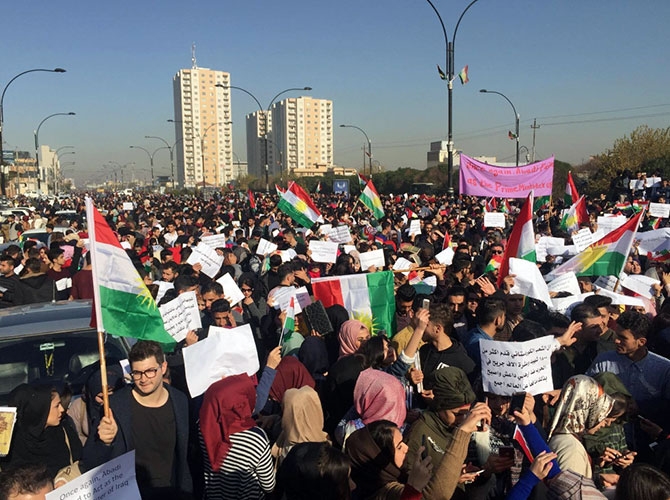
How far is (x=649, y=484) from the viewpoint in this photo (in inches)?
99.3

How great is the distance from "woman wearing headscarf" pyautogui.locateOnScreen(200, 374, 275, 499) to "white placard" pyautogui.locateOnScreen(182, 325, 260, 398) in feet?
1.66

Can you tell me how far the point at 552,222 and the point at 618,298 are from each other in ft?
41.3

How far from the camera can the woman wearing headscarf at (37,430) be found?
12.5ft

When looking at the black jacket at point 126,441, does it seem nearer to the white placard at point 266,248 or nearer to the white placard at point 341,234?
the white placard at point 266,248

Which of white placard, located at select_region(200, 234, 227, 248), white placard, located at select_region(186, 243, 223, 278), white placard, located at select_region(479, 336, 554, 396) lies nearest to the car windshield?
white placard, located at select_region(479, 336, 554, 396)

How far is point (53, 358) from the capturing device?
16.3 ft

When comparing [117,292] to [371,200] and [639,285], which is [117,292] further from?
[371,200]

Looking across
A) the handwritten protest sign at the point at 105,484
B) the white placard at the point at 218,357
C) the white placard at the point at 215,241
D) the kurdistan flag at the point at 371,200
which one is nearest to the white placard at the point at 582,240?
the white placard at the point at 215,241

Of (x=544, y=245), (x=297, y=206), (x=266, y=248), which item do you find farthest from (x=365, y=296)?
(x=297, y=206)

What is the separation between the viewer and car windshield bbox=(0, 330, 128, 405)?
190 inches

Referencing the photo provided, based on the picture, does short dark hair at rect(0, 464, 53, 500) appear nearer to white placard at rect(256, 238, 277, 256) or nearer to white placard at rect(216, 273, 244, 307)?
white placard at rect(216, 273, 244, 307)

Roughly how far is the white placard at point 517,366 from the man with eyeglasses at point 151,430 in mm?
1956

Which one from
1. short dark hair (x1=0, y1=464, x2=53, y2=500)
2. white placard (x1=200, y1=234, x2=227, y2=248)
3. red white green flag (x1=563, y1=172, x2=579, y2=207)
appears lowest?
short dark hair (x1=0, y1=464, x2=53, y2=500)

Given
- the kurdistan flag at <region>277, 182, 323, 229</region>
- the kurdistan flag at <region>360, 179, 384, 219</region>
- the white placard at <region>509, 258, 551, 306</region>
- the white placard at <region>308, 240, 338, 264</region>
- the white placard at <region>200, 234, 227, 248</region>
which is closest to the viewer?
the white placard at <region>509, 258, 551, 306</region>
